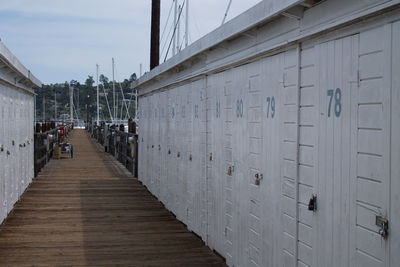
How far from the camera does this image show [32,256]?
7.10 metres

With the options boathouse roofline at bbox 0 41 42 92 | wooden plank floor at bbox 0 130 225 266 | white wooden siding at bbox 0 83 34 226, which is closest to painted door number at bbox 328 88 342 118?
wooden plank floor at bbox 0 130 225 266

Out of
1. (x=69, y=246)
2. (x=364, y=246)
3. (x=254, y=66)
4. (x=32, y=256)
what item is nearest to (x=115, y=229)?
(x=69, y=246)

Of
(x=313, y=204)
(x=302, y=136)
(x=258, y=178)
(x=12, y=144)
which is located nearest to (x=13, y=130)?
(x=12, y=144)

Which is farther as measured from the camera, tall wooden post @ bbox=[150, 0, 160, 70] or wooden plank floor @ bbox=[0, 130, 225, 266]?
tall wooden post @ bbox=[150, 0, 160, 70]

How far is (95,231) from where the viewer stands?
8.64 m

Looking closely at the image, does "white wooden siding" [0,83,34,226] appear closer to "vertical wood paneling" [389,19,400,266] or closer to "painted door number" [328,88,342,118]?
"painted door number" [328,88,342,118]

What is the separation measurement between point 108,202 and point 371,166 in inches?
349

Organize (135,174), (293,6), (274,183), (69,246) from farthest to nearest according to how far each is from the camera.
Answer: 1. (135,174)
2. (69,246)
3. (274,183)
4. (293,6)

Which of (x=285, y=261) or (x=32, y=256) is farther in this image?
(x=32, y=256)

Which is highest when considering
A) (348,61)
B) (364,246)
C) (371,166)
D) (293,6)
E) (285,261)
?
(293,6)

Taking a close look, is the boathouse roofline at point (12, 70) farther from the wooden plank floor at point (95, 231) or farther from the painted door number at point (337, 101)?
the painted door number at point (337, 101)

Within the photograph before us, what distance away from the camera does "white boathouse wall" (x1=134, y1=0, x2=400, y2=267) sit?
331 cm

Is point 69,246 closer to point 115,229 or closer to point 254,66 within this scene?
point 115,229

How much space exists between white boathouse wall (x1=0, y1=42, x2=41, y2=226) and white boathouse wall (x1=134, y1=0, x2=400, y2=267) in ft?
10.2
